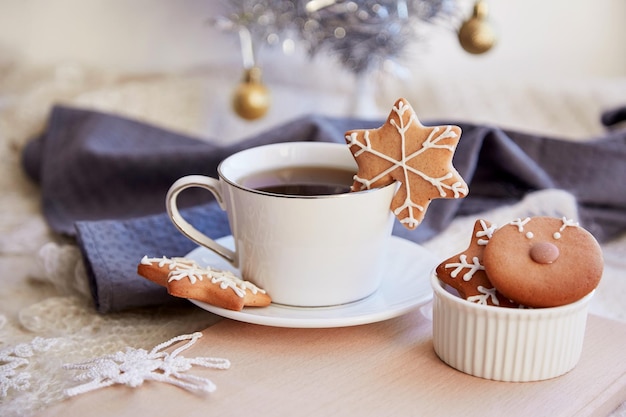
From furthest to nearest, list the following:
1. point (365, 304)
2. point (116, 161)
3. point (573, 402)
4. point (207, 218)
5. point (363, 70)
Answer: point (363, 70)
point (116, 161)
point (207, 218)
point (365, 304)
point (573, 402)

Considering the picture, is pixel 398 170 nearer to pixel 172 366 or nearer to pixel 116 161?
pixel 172 366

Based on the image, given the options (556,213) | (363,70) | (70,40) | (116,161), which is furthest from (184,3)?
(556,213)

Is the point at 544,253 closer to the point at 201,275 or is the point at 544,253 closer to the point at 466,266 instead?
the point at 466,266

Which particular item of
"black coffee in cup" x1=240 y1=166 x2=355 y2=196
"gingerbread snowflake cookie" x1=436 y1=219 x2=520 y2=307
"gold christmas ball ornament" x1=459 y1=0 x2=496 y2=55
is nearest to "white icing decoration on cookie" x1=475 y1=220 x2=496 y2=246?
"gingerbread snowflake cookie" x1=436 y1=219 x2=520 y2=307

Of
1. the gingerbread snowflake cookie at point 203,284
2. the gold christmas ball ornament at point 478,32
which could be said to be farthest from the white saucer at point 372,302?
the gold christmas ball ornament at point 478,32

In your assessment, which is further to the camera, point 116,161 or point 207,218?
point 116,161

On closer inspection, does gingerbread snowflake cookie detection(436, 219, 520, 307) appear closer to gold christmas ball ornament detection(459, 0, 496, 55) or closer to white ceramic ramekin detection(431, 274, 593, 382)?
white ceramic ramekin detection(431, 274, 593, 382)
